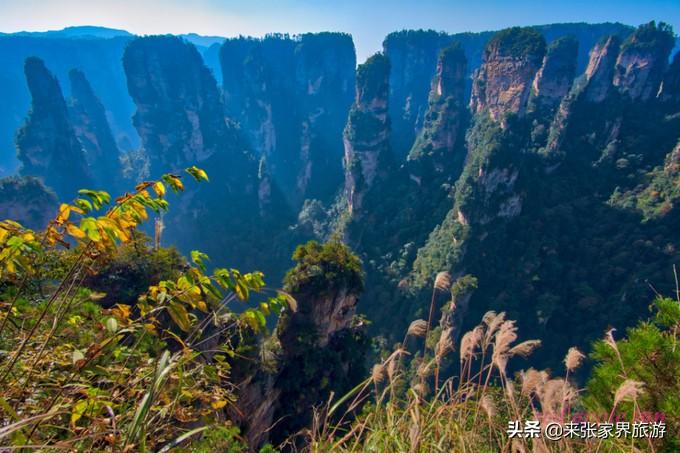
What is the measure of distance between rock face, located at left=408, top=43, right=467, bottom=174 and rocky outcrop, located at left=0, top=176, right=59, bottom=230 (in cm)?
4287

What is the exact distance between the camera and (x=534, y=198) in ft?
111

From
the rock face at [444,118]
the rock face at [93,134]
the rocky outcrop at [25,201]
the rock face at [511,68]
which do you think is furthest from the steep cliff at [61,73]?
the rock face at [511,68]

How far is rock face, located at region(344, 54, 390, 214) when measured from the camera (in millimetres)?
47656

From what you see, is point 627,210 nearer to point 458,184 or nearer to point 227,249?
point 458,184

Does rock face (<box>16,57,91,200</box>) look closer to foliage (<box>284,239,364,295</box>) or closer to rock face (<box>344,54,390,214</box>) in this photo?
rock face (<box>344,54,390,214</box>)

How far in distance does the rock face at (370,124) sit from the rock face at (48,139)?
1700 inches

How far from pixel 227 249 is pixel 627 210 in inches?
1826

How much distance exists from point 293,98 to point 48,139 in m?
44.2

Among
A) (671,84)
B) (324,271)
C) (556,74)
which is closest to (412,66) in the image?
(556,74)

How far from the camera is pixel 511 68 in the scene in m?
40.2

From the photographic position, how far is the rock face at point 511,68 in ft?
125

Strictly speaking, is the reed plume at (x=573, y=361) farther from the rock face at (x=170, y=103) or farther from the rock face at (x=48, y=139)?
the rock face at (x=48, y=139)

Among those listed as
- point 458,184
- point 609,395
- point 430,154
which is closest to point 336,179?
point 430,154

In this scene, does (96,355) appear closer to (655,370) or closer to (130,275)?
(655,370)
